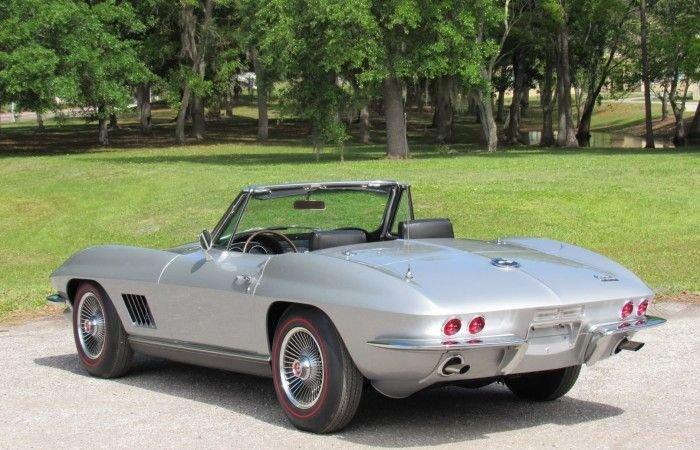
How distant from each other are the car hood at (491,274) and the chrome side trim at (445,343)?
0.17 metres

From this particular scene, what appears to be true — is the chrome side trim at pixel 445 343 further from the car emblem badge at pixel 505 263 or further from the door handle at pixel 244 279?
the door handle at pixel 244 279

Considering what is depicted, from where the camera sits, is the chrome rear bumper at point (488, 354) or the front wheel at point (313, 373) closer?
the chrome rear bumper at point (488, 354)

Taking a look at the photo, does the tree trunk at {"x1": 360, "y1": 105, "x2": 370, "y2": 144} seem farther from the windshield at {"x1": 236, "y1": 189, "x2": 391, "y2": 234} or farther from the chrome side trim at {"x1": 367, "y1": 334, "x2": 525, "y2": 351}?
the chrome side trim at {"x1": 367, "y1": 334, "x2": 525, "y2": 351}

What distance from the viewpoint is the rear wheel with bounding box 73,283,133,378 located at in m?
7.72

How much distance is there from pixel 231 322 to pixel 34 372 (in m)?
2.08

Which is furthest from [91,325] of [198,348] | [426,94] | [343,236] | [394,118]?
[426,94]

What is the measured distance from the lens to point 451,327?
5.62 meters

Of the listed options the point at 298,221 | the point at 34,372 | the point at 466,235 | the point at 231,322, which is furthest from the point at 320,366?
the point at 466,235

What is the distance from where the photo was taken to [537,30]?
5094 centimetres

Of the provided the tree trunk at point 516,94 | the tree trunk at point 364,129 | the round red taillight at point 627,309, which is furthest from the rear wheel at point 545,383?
the tree trunk at point 516,94

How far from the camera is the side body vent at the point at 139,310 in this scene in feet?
24.6

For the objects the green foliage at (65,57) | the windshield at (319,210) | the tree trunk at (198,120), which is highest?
the green foliage at (65,57)

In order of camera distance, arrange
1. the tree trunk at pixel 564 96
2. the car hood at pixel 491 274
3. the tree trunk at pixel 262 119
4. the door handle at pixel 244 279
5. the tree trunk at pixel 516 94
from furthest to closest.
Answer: the tree trunk at pixel 516 94 → the tree trunk at pixel 262 119 → the tree trunk at pixel 564 96 → the door handle at pixel 244 279 → the car hood at pixel 491 274

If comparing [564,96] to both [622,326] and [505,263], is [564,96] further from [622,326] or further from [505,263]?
[622,326]
